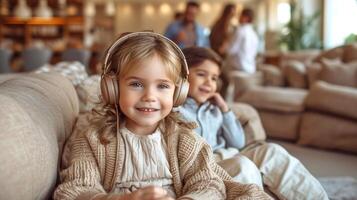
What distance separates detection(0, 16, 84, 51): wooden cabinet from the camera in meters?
11.7

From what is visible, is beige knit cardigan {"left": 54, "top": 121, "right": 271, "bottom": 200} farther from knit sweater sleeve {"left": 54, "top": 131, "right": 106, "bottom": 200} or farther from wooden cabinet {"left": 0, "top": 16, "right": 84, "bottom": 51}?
wooden cabinet {"left": 0, "top": 16, "right": 84, "bottom": 51}

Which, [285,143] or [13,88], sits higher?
[13,88]

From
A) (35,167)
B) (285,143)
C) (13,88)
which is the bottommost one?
(285,143)

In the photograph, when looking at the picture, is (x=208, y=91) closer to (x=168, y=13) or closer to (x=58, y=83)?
(x=58, y=83)

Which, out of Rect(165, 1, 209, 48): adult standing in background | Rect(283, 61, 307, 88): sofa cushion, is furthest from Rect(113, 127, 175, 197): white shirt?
Rect(283, 61, 307, 88): sofa cushion

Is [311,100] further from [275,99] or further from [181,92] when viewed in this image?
[181,92]

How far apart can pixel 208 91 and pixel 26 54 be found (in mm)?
5361

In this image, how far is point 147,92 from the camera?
3.95 ft

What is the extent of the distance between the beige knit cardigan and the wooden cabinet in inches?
424

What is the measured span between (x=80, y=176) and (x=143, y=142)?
0.18 metres

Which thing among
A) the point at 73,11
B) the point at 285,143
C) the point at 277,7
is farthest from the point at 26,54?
the point at 277,7

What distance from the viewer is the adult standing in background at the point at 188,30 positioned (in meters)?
4.84

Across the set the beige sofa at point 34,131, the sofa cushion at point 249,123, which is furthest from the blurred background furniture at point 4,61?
the beige sofa at point 34,131

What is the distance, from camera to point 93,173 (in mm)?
1182
